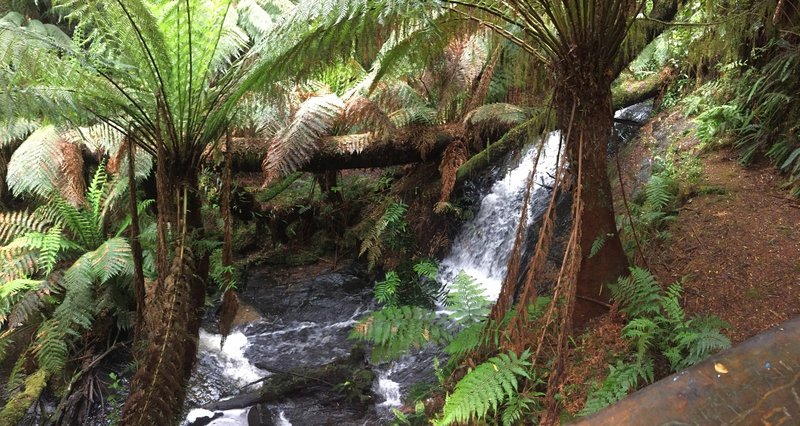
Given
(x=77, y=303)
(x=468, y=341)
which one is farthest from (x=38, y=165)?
(x=468, y=341)

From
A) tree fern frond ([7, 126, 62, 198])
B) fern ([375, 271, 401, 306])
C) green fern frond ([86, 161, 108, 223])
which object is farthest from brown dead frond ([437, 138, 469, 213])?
tree fern frond ([7, 126, 62, 198])

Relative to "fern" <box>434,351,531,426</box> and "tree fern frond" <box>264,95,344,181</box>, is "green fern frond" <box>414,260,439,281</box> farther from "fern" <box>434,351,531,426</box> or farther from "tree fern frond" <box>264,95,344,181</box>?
"fern" <box>434,351,531,426</box>

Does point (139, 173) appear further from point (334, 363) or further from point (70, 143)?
point (334, 363)

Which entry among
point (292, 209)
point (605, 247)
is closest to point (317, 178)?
point (292, 209)

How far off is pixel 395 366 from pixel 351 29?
2624 mm

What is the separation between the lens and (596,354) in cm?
228

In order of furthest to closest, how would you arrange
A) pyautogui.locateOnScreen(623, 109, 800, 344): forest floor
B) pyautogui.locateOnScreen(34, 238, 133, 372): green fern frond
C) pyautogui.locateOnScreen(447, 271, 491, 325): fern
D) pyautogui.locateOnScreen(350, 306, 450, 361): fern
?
pyautogui.locateOnScreen(34, 238, 133, 372): green fern frond
pyautogui.locateOnScreen(447, 271, 491, 325): fern
pyautogui.locateOnScreen(350, 306, 450, 361): fern
pyautogui.locateOnScreen(623, 109, 800, 344): forest floor

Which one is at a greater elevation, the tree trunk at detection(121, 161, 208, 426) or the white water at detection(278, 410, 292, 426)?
the tree trunk at detection(121, 161, 208, 426)

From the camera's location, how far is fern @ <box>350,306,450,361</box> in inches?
99.0

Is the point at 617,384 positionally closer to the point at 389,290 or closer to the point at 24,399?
the point at 389,290

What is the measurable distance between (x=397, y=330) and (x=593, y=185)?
1.20m

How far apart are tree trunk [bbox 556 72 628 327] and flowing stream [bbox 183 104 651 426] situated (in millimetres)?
941

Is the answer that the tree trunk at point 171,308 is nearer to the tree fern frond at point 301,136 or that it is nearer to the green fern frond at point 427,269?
the tree fern frond at point 301,136

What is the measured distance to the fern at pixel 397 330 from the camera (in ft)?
8.25
